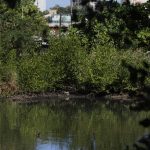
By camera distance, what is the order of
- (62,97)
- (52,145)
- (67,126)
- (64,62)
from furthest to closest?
(64,62) → (62,97) → (67,126) → (52,145)

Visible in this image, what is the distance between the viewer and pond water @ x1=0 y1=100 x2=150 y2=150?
14.3 m

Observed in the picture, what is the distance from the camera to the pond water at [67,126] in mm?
14312

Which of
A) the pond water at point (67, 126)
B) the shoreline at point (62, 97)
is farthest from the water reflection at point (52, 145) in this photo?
the shoreline at point (62, 97)

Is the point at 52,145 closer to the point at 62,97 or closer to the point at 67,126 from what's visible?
the point at 67,126

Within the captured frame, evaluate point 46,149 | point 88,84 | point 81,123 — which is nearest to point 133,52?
point 88,84

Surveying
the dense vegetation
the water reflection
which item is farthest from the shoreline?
the water reflection

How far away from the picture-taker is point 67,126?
16.9 m

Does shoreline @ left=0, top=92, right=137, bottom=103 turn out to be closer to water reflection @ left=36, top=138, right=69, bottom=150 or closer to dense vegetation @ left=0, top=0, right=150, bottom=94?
dense vegetation @ left=0, top=0, right=150, bottom=94

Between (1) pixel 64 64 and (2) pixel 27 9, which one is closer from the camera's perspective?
(1) pixel 64 64

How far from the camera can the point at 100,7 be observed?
3.81m

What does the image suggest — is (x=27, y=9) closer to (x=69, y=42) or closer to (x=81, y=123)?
(x=69, y=42)

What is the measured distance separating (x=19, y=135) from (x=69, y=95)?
772 centimetres

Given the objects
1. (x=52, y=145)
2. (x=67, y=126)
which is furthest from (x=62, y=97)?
(x=52, y=145)

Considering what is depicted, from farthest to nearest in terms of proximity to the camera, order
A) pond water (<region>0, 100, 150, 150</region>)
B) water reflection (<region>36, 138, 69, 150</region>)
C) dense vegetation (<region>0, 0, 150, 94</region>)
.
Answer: dense vegetation (<region>0, 0, 150, 94</region>), pond water (<region>0, 100, 150, 150</region>), water reflection (<region>36, 138, 69, 150</region>)
